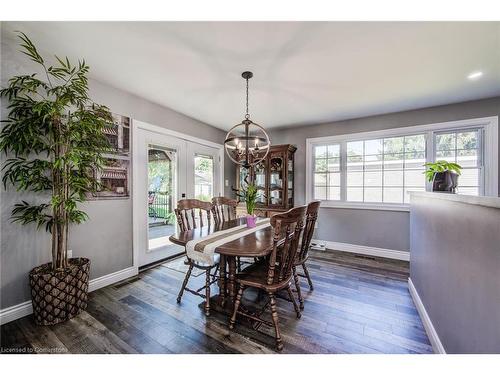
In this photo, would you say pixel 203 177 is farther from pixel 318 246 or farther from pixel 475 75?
pixel 475 75

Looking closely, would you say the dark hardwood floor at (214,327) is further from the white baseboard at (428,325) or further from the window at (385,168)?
the window at (385,168)

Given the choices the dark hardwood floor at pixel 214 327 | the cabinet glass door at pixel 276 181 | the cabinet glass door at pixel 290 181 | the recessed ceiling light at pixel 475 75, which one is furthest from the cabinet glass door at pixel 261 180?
the recessed ceiling light at pixel 475 75

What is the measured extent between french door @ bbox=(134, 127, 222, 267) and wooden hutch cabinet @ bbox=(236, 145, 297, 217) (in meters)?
1.18

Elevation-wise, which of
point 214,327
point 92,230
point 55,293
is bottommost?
point 214,327

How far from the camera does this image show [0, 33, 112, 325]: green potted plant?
1702 millimetres

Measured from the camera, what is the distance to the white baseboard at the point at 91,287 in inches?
70.2

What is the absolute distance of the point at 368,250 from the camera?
364 cm

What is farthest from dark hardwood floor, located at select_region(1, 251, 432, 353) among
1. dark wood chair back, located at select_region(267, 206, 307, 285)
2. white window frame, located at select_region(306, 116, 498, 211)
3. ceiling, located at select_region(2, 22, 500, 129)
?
ceiling, located at select_region(2, 22, 500, 129)

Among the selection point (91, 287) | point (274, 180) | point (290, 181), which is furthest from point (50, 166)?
point (290, 181)

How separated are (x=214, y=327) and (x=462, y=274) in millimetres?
1779

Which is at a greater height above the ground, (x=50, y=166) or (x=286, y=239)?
(x=50, y=166)

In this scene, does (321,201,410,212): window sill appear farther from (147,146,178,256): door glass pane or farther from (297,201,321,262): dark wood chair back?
(147,146,178,256): door glass pane

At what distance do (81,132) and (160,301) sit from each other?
187 centimetres
